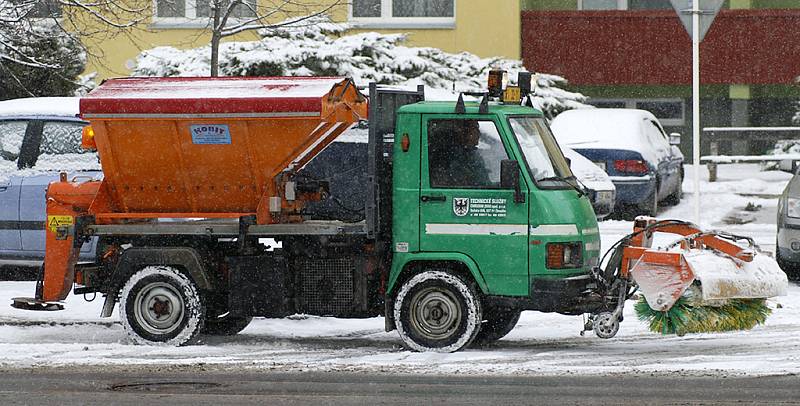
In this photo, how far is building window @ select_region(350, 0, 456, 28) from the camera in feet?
90.3

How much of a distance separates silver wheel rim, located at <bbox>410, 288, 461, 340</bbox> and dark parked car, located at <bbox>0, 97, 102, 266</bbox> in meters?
4.41

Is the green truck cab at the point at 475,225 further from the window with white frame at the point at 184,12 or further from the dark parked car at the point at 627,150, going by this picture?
the window with white frame at the point at 184,12

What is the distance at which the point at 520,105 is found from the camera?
12.2 meters

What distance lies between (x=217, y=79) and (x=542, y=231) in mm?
2900

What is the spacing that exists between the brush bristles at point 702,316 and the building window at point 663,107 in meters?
19.7

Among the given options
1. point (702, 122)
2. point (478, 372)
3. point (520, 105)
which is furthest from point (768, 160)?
point (478, 372)

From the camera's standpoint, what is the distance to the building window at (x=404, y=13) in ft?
90.3

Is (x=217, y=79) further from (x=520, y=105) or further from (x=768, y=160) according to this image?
(x=768, y=160)

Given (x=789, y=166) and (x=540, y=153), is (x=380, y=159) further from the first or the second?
(x=789, y=166)

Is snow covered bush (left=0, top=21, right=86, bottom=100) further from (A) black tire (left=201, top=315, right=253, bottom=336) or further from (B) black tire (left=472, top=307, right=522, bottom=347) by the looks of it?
(B) black tire (left=472, top=307, right=522, bottom=347)

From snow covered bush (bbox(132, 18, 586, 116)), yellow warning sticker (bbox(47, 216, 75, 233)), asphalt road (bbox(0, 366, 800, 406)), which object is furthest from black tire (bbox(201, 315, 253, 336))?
snow covered bush (bbox(132, 18, 586, 116))

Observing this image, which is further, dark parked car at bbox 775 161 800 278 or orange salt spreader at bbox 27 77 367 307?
dark parked car at bbox 775 161 800 278

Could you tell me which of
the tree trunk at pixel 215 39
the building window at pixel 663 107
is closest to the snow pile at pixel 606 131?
the tree trunk at pixel 215 39

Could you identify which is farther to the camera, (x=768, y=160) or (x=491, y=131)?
(x=768, y=160)
